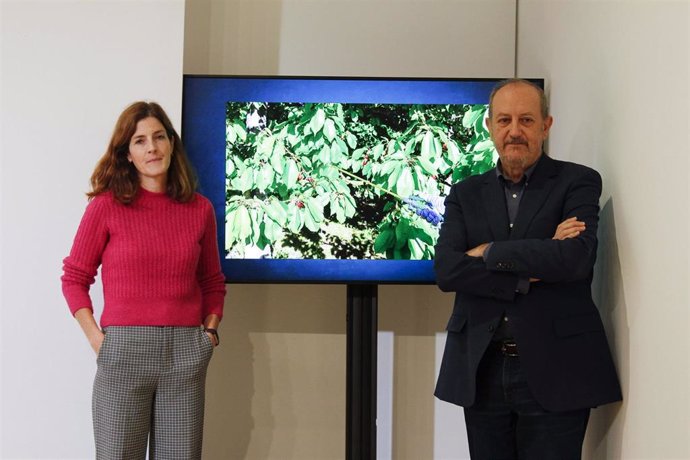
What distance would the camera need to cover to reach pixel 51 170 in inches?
146

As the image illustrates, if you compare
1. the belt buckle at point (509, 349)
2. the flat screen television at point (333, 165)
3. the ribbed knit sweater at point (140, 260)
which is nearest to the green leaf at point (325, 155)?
the flat screen television at point (333, 165)

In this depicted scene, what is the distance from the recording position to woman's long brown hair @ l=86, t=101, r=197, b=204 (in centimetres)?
307

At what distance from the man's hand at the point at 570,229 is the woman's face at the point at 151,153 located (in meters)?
1.32

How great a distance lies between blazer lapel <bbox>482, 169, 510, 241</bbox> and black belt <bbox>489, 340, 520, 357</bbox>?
0.33m

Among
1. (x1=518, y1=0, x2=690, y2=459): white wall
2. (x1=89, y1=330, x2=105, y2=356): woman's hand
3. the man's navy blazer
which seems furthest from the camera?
(x1=89, y1=330, x2=105, y2=356): woman's hand

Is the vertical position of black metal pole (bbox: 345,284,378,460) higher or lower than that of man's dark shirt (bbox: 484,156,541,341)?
lower

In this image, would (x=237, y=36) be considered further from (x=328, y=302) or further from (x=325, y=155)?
(x=328, y=302)

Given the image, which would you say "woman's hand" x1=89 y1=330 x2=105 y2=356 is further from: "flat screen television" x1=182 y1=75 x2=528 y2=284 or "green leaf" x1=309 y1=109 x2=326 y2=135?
"green leaf" x1=309 y1=109 x2=326 y2=135

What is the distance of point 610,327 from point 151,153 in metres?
1.61

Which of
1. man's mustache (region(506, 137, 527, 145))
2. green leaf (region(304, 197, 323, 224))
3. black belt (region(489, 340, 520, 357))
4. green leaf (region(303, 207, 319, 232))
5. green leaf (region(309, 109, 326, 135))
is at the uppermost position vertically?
green leaf (region(309, 109, 326, 135))

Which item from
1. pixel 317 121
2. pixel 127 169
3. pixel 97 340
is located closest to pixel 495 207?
pixel 317 121

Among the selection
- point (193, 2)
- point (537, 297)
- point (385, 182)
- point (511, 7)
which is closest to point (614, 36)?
point (537, 297)

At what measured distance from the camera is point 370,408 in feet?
12.6

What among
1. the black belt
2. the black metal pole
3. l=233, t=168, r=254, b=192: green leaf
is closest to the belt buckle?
the black belt
